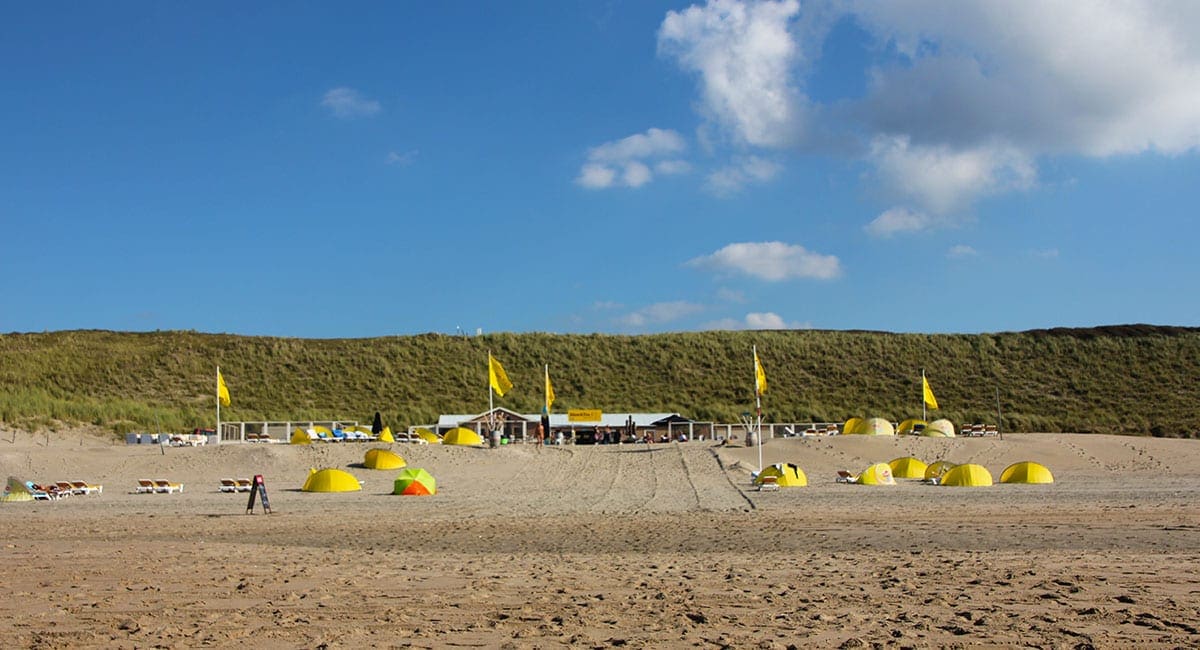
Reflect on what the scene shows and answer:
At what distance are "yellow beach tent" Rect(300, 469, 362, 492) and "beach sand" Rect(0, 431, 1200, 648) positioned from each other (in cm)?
35

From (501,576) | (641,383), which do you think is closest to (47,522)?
(501,576)

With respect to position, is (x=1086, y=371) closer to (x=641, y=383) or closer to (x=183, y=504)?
(x=641, y=383)

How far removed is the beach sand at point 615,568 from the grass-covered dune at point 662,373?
30485mm

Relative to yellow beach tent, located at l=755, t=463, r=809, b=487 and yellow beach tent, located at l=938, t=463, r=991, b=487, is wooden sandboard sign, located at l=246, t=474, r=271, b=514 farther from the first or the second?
yellow beach tent, located at l=938, t=463, r=991, b=487

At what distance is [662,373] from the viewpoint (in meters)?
61.8

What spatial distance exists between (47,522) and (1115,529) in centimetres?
1570

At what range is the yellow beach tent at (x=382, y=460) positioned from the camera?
27.6 m

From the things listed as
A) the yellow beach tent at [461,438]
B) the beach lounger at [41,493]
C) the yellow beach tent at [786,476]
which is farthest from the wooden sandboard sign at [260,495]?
the yellow beach tent at [461,438]

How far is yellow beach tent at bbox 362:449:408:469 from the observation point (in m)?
27.6

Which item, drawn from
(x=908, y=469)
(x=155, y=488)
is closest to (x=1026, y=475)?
(x=908, y=469)

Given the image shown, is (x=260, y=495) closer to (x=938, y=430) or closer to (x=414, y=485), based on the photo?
(x=414, y=485)

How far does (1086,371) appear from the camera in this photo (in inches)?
2422

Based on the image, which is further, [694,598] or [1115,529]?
[1115,529]

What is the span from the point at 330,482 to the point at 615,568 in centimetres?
1404
